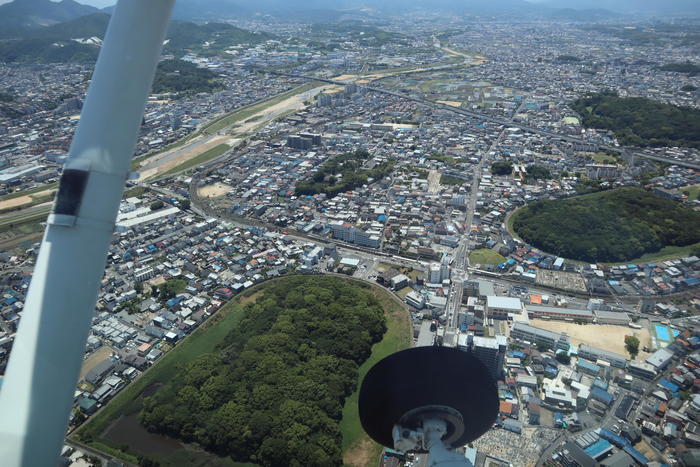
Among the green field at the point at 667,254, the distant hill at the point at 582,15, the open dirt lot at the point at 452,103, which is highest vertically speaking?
the distant hill at the point at 582,15

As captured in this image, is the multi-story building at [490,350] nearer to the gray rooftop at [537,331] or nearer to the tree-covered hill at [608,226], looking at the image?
the gray rooftop at [537,331]

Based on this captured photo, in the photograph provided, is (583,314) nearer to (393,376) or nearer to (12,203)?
(393,376)

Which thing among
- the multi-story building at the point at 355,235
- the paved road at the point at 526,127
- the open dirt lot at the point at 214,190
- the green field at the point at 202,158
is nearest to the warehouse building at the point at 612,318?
the multi-story building at the point at 355,235

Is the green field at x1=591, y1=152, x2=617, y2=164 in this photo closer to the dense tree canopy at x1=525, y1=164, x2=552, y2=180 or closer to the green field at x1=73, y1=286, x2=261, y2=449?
the dense tree canopy at x1=525, y1=164, x2=552, y2=180

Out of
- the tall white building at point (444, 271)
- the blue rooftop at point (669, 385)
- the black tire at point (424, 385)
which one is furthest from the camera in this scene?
the tall white building at point (444, 271)

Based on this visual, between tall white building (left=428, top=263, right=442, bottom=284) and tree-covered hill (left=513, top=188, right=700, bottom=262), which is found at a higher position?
tree-covered hill (left=513, top=188, right=700, bottom=262)

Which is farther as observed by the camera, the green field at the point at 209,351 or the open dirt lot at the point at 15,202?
the open dirt lot at the point at 15,202

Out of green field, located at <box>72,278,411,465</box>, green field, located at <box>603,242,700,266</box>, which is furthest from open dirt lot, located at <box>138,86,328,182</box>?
green field, located at <box>603,242,700,266</box>
